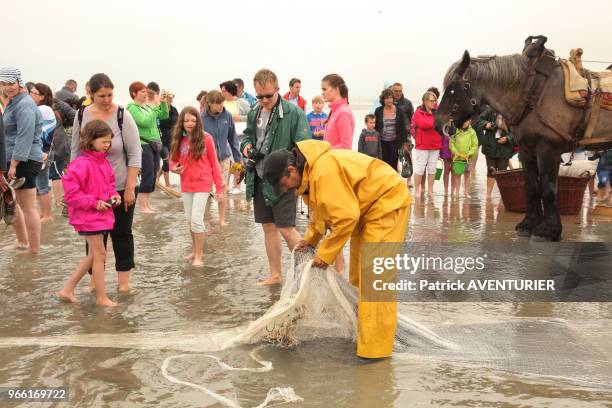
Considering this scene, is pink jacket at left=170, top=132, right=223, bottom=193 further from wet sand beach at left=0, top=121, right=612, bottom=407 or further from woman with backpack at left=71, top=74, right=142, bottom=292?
woman with backpack at left=71, top=74, right=142, bottom=292

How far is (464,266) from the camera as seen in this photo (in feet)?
25.4

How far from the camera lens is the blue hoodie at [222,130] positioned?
1064cm

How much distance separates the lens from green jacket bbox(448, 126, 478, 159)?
42.2ft

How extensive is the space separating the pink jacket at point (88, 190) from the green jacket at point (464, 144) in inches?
313

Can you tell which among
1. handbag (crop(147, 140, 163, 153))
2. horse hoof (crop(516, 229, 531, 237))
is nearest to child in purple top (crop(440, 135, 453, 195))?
horse hoof (crop(516, 229, 531, 237))

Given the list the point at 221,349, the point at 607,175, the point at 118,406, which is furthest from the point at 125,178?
the point at 607,175

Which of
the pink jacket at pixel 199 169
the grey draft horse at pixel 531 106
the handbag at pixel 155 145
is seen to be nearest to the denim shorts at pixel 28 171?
the pink jacket at pixel 199 169

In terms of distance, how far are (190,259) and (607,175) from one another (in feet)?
24.3

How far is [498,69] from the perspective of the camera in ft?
28.2

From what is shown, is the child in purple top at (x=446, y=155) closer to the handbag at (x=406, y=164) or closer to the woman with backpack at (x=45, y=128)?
the handbag at (x=406, y=164)

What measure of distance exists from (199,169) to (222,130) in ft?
9.28

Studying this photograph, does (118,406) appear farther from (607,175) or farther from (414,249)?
(607,175)

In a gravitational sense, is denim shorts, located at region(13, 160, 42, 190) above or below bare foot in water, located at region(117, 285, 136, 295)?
above

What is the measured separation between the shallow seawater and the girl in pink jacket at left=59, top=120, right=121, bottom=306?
1.44 feet
